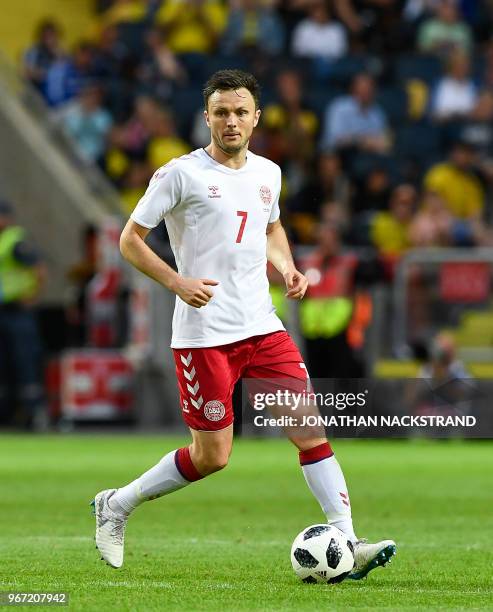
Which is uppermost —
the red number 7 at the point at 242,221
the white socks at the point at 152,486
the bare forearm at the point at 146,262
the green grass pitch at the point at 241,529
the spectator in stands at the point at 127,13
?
the spectator in stands at the point at 127,13

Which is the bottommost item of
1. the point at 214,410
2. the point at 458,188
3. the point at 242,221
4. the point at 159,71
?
the point at 214,410

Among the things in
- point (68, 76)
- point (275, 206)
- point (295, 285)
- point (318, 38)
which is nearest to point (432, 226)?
point (318, 38)

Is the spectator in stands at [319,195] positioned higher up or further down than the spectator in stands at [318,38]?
further down

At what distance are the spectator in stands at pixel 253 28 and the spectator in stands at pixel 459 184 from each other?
3.33m

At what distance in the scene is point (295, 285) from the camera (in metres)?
7.96

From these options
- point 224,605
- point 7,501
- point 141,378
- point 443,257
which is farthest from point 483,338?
point 224,605

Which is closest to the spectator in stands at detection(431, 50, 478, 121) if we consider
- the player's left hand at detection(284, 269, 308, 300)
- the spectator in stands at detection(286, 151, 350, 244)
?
the spectator in stands at detection(286, 151, 350, 244)

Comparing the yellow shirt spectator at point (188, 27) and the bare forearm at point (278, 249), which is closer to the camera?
the bare forearm at point (278, 249)

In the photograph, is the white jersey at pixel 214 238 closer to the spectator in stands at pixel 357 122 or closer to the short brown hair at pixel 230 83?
the short brown hair at pixel 230 83

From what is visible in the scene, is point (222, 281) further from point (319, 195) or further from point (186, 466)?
point (319, 195)

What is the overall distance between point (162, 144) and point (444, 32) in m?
5.00

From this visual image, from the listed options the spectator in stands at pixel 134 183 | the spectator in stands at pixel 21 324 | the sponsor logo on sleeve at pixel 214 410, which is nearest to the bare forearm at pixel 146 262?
the sponsor logo on sleeve at pixel 214 410

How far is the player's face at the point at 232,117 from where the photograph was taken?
779cm

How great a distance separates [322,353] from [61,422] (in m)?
3.84
